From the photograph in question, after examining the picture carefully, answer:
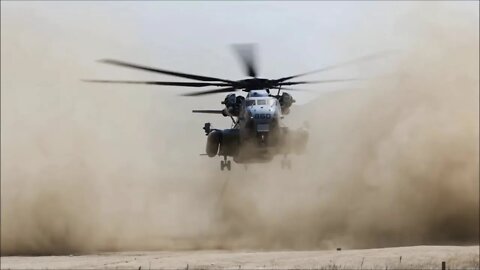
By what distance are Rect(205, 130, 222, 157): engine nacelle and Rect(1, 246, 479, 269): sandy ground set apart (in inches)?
200

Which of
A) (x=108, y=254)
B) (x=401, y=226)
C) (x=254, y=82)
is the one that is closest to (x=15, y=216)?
(x=108, y=254)

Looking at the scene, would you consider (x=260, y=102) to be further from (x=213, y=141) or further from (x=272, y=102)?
(x=213, y=141)

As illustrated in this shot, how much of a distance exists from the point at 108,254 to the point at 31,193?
927 centimetres

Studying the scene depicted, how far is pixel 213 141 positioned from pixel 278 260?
6187 mm

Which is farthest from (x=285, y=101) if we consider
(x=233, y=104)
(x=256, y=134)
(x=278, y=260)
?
(x=278, y=260)

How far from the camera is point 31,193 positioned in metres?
58.2

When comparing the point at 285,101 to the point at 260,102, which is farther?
the point at 285,101

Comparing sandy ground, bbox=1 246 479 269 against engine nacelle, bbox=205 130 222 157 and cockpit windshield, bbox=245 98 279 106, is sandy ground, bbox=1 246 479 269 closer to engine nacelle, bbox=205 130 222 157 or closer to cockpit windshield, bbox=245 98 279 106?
engine nacelle, bbox=205 130 222 157

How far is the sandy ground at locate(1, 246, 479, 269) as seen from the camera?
43.6 meters

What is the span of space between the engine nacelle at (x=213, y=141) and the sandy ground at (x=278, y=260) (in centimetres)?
507

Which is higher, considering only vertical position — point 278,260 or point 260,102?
point 260,102

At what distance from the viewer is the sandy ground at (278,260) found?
4359 cm

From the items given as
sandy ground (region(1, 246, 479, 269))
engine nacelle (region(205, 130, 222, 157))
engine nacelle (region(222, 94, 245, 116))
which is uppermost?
engine nacelle (region(222, 94, 245, 116))

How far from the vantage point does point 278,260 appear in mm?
45406
